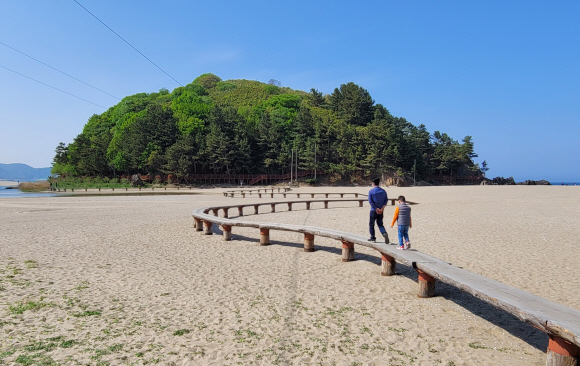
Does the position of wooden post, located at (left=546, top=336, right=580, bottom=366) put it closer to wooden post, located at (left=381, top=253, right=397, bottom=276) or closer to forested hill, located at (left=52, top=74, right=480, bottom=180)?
wooden post, located at (left=381, top=253, right=397, bottom=276)

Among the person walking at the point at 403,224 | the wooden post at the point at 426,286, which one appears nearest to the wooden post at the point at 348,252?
the person walking at the point at 403,224

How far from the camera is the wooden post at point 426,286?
586 cm

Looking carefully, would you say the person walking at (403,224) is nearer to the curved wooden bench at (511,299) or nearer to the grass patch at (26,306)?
the curved wooden bench at (511,299)

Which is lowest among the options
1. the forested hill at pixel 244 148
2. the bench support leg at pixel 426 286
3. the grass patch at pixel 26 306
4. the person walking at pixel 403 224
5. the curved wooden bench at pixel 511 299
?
the grass patch at pixel 26 306

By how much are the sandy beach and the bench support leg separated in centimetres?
16

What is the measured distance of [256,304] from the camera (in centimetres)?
559

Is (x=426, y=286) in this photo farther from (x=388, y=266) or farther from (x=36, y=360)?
(x=36, y=360)

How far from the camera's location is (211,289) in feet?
20.7

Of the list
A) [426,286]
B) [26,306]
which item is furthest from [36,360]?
[426,286]

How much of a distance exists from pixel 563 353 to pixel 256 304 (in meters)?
3.87

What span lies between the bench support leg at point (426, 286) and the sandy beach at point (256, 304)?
163mm

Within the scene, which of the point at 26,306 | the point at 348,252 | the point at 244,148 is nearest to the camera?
the point at 26,306

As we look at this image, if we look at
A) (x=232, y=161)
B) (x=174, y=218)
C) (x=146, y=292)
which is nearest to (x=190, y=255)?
(x=146, y=292)

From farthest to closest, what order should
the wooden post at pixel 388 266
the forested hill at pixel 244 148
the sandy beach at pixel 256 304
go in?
the forested hill at pixel 244 148 → the wooden post at pixel 388 266 → the sandy beach at pixel 256 304
